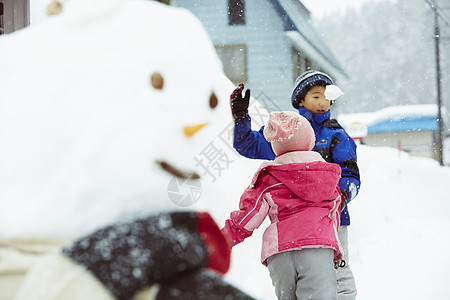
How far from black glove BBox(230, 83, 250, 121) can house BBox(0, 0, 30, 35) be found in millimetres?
1626

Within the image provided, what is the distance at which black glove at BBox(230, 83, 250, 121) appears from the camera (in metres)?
1.68

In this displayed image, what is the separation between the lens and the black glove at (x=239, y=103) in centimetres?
168

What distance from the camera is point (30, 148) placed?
0.98 metres

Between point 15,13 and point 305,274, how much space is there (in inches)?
89.7

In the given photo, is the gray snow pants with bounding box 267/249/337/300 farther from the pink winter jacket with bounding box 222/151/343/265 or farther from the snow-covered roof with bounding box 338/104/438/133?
the snow-covered roof with bounding box 338/104/438/133

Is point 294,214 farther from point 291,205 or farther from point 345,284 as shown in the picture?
point 345,284

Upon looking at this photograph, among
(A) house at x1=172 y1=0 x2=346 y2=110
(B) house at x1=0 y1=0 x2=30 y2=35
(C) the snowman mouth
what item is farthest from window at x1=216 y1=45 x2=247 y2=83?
(C) the snowman mouth

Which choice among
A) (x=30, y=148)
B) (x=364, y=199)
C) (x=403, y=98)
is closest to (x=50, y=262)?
(x=30, y=148)

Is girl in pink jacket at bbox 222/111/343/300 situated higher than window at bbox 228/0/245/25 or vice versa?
window at bbox 228/0/245/25

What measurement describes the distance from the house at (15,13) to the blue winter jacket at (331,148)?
1.63 metres

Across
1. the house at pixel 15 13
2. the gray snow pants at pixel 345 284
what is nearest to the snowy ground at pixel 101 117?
the gray snow pants at pixel 345 284

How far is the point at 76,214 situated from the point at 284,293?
117cm

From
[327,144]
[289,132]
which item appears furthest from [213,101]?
[327,144]

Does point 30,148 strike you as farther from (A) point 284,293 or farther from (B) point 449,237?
(B) point 449,237
